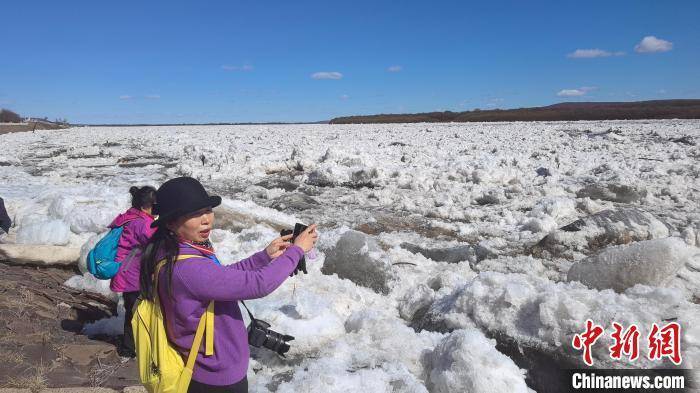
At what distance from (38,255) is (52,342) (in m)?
2.26

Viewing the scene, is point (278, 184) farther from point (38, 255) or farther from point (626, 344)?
point (626, 344)

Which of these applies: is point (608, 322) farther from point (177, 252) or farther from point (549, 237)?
point (549, 237)

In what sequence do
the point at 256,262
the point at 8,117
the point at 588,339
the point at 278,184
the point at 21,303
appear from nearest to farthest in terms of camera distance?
the point at 256,262, the point at 588,339, the point at 21,303, the point at 278,184, the point at 8,117

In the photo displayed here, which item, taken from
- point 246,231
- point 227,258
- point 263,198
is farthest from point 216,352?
point 263,198

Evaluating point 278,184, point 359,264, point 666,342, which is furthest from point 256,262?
point 278,184

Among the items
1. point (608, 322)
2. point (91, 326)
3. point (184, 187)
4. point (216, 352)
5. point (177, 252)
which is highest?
point (184, 187)

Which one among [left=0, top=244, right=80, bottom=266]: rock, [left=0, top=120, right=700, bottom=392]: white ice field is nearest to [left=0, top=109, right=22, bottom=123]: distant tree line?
[left=0, top=120, right=700, bottom=392]: white ice field

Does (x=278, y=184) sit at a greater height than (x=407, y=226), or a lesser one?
greater

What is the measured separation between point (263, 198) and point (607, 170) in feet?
21.7

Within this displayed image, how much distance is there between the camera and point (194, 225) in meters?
1.92

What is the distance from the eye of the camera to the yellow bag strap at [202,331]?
1829 millimetres

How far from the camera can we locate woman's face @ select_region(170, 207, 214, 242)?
74.8 inches

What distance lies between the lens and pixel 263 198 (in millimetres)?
8719

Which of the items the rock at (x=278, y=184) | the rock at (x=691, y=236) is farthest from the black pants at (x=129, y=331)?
the rock at (x=278, y=184)
